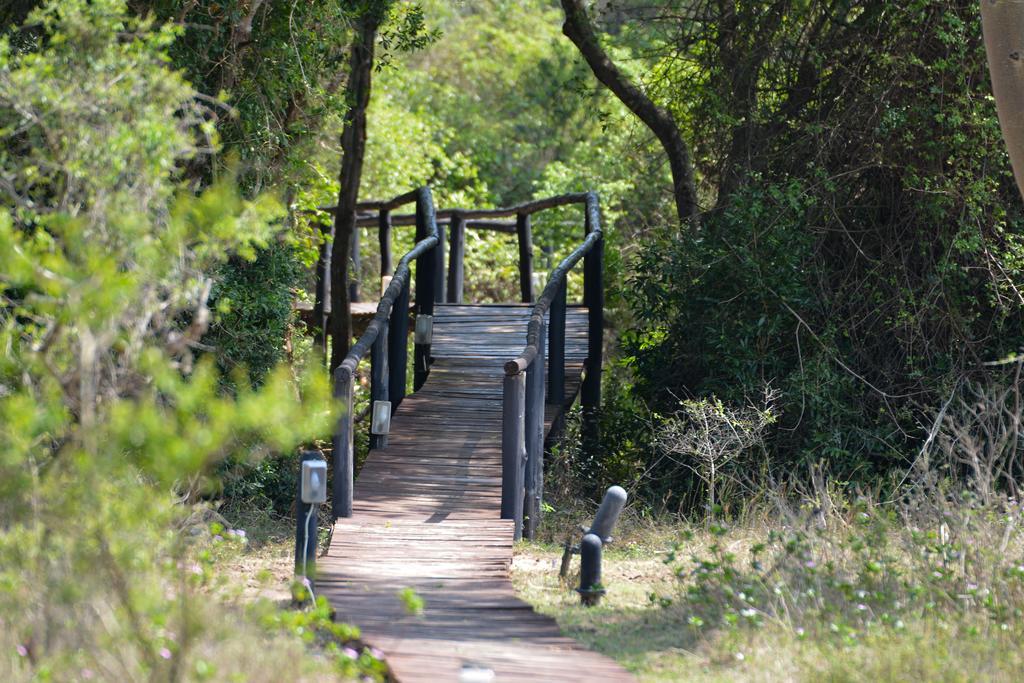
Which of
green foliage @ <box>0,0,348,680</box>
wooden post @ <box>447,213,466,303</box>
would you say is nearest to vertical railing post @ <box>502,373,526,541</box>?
green foliage @ <box>0,0,348,680</box>

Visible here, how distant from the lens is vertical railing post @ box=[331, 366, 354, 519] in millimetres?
6781

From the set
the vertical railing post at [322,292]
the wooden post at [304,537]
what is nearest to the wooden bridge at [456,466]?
the wooden post at [304,537]

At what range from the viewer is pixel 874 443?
9.31m

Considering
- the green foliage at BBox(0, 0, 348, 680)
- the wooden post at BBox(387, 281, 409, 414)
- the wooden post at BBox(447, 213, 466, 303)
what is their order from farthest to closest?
the wooden post at BBox(447, 213, 466, 303) → the wooden post at BBox(387, 281, 409, 414) → the green foliage at BBox(0, 0, 348, 680)

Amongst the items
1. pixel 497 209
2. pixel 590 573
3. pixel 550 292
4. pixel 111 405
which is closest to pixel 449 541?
pixel 590 573

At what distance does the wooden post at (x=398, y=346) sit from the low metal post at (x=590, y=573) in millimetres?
3181

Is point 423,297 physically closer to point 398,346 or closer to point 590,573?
point 398,346

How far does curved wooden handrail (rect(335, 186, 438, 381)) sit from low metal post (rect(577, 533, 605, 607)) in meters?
1.70

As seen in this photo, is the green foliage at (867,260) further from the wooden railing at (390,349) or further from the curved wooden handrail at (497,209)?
the wooden railing at (390,349)

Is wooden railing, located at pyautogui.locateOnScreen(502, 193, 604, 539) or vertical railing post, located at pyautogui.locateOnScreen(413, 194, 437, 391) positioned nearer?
wooden railing, located at pyautogui.locateOnScreen(502, 193, 604, 539)

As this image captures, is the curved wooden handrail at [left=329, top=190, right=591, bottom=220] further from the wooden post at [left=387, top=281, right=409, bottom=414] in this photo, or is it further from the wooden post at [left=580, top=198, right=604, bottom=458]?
the wooden post at [left=387, top=281, right=409, bottom=414]

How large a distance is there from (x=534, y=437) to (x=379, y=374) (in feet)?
3.93

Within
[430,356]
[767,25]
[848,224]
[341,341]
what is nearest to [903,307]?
[848,224]

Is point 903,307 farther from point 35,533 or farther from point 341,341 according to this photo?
point 35,533
